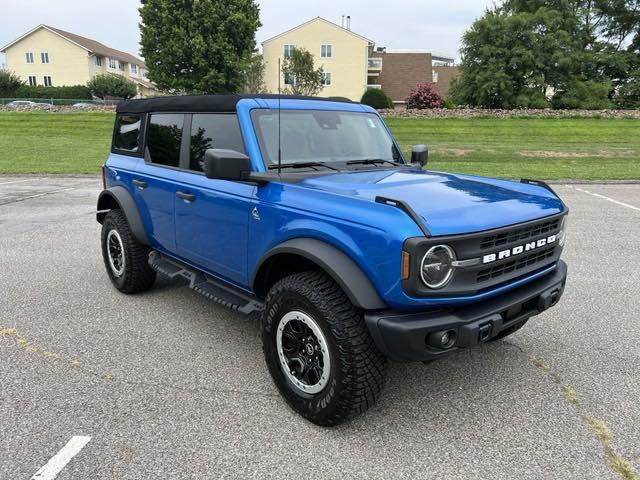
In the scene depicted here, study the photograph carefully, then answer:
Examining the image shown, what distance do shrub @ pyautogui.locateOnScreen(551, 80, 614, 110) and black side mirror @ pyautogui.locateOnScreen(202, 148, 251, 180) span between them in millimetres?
35013

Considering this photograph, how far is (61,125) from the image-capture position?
27594mm

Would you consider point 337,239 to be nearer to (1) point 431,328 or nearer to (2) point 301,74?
(1) point 431,328

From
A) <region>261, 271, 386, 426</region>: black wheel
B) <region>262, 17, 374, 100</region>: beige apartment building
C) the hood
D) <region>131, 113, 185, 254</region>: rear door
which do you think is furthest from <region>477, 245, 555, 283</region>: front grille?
<region>262, 17, 374, 100</region>: beige apartment building

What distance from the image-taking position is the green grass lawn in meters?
15.8

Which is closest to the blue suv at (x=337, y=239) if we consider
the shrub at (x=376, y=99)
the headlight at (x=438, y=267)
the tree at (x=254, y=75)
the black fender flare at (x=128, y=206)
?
the headlight at (x=438, y=267)

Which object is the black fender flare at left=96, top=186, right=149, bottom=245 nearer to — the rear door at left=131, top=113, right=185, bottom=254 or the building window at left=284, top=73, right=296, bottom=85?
the rear door at left=131, top=113, right=185, bottom=254

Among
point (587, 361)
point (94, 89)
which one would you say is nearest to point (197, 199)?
point (587, 361)

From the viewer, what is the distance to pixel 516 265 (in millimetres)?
2998

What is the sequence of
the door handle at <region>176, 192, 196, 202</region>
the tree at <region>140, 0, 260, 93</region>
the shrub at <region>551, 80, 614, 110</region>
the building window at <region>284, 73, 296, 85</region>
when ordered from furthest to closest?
the tree at <region>140, 0, 260, 93</region>, the building window at <region>284, 73, 296, 85</region>, the shrub at <region>551, 80, 614, 110</region>, the door handle at <region>176, 192, 196, 202</region>

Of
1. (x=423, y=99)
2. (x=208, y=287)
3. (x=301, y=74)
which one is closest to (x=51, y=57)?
(x=301, y=74)

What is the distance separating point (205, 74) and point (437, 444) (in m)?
43.3

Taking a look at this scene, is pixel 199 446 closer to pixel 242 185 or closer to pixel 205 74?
pixel 242 185

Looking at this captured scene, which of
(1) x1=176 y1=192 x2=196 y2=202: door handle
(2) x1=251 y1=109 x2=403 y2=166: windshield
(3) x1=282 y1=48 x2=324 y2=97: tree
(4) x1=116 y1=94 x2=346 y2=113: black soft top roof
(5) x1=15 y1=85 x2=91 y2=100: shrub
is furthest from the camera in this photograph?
(5) x1=15 y1=85 x2=91 y2=100: shrub

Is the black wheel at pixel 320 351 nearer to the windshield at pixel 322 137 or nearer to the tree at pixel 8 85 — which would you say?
the windshield at pixel 322 137
